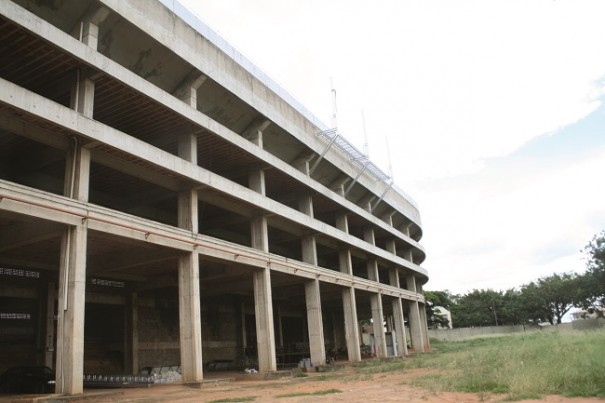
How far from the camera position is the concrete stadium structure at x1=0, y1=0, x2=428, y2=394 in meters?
16.2

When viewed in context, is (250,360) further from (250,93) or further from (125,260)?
(250,93)

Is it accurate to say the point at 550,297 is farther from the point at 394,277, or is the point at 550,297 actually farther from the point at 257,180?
the point at 257,180

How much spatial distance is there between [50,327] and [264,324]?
9.86 m

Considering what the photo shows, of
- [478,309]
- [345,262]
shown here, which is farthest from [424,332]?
[478,309]

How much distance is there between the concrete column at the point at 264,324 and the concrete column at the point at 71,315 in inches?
424

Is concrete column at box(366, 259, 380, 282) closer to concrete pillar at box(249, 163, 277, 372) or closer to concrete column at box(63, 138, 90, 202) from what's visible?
concrete pillar at box(249, 163, 277, 372)

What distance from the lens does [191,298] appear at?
808 inches

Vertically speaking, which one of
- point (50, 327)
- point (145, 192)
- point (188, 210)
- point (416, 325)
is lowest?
point (416, 325)

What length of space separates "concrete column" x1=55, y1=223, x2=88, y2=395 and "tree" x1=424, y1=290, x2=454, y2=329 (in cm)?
7577

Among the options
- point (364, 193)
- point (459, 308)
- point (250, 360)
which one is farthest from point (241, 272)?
point (459, 308)

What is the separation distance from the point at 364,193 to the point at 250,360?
15511 millimetres

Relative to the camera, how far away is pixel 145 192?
24031 millimetres

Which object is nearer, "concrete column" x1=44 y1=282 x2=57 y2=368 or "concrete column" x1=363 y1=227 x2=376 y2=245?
"concrete column" x1=44 y1=282 x2=57 y2=368

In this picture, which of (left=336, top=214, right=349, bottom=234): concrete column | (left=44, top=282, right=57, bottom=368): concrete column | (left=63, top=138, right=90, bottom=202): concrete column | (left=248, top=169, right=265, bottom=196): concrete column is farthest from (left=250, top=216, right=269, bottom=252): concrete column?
(left=63, top=138, right=90, bottom=202): concrete column
